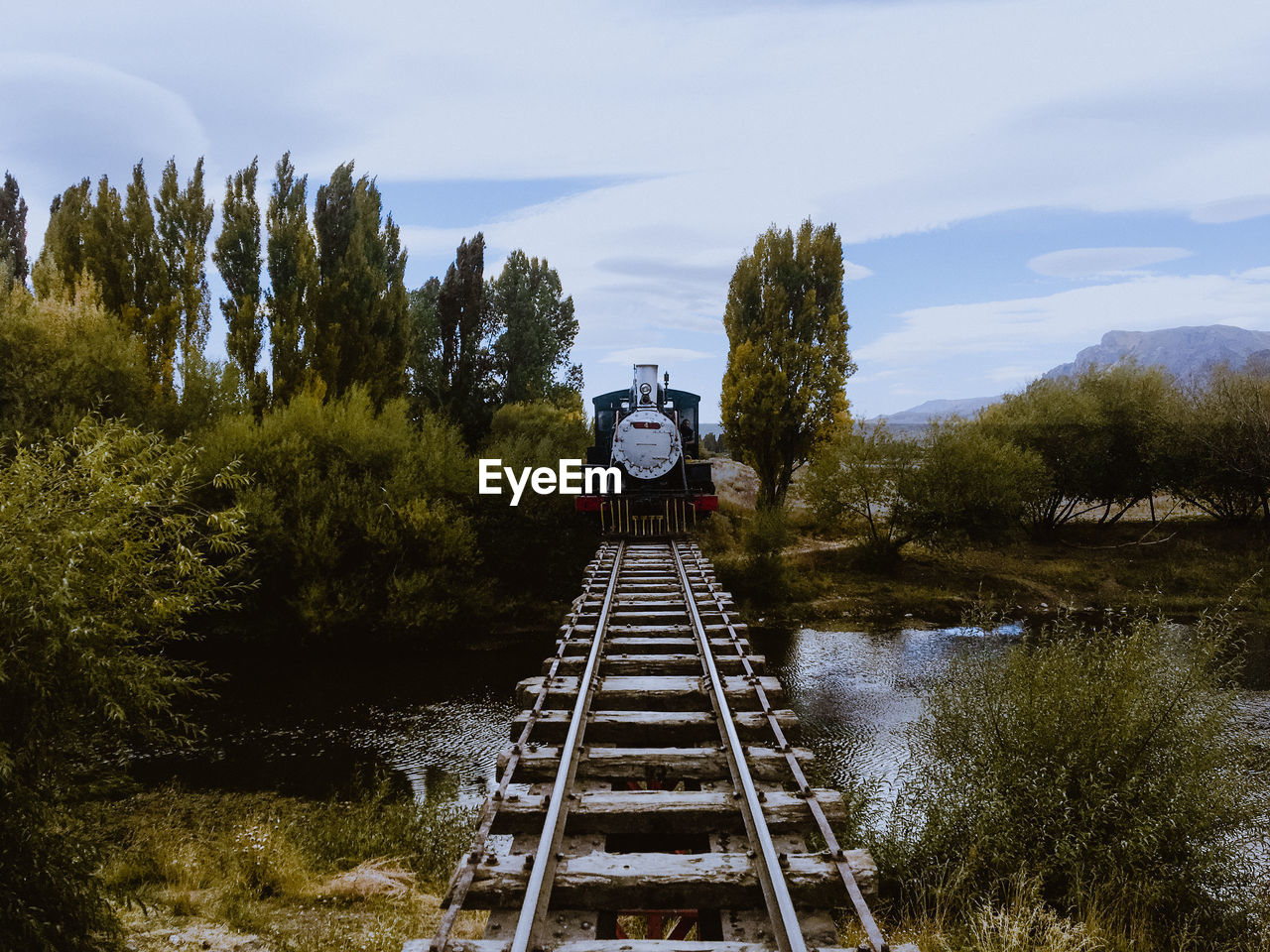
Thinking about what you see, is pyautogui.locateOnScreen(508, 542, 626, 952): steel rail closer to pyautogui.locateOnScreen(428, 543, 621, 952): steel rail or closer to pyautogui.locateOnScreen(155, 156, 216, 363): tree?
pyautogui.locateOnScreen(428, 543, 621, 952): steel rail

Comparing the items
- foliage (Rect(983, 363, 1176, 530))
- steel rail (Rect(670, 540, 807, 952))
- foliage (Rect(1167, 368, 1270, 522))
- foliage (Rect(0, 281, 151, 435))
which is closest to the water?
steel rail (Rect(670, 540, 807, 952))

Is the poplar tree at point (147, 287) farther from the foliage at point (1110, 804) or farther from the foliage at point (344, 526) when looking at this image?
the foliage at point (1110, 804)

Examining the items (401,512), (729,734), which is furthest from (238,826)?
(401,512)

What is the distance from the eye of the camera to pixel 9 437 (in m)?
16.7

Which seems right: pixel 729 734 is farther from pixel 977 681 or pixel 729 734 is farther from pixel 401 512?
pixel 401 512

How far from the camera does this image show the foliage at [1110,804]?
770 cm

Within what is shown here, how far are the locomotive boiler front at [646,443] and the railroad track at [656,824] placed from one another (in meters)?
10.2

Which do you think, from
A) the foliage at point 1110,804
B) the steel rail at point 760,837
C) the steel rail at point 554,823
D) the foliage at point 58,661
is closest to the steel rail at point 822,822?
the steel rail at point 760,837

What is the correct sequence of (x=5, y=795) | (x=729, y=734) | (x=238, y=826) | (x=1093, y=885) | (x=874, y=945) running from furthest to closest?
(x=238, y=826) → (x=1093, y=885) → (x=5, y=795) → (x=729, y=734) → (x=874, y=945)

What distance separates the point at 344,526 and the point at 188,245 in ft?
38.1

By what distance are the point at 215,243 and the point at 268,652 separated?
13.9m

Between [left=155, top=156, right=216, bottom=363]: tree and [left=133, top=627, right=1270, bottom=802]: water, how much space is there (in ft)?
40.9

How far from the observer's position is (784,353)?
30.9 metres

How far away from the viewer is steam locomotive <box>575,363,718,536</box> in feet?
57.1
